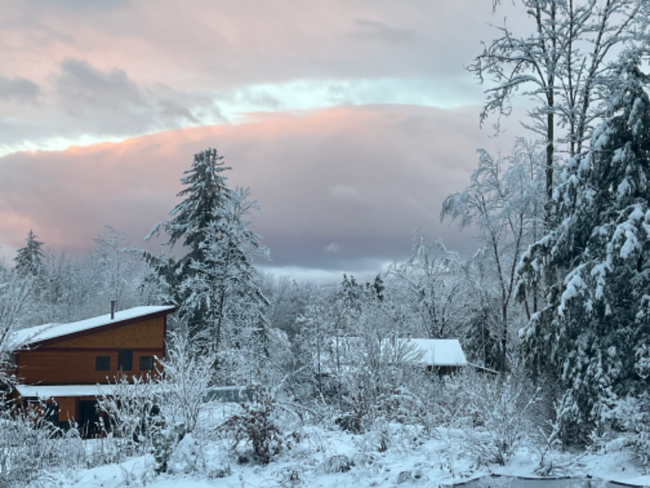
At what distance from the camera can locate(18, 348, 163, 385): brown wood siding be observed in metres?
23.4

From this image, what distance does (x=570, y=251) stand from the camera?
11508 mm

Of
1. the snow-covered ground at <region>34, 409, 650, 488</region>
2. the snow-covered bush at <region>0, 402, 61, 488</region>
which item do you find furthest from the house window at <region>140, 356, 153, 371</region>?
the snow-covered ground at <region>34, 409, 650, 488</region>

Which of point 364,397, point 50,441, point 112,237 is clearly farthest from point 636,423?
point 112,237

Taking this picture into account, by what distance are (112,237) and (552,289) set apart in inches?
1625

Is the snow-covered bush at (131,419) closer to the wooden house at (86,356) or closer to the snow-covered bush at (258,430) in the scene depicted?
the snow-covered bush at (258,430)

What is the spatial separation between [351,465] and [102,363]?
20067 millimetres

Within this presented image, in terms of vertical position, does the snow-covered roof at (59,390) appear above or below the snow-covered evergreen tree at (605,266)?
below

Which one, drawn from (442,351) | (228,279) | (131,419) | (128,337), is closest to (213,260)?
(228,279)

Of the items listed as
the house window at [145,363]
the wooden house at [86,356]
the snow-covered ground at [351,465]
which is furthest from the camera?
the house window at [145,363]

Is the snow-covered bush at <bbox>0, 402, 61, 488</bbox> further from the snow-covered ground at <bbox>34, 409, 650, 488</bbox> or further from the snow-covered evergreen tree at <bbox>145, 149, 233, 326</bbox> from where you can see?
the snow-covered evergreen tree at <bbox>145, 149, 233, 326</bbox>

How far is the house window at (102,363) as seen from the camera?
24.2 m

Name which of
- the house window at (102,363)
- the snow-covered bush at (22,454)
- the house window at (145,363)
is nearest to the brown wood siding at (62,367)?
the house window at (102,363)

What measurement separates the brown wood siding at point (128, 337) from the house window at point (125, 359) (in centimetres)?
23

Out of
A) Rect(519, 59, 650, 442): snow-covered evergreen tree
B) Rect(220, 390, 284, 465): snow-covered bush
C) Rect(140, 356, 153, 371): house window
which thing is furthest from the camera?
Rect(140, 356, 153, 371): house window
